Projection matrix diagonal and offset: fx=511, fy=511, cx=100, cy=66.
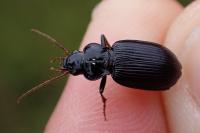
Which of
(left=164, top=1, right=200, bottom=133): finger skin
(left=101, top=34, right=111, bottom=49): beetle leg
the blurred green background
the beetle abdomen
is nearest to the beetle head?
(left=101, top=34, right=111, bottom=49): beetle leg

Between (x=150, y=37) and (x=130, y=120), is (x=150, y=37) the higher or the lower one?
the higher one

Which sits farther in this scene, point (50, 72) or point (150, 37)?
point (50, 72)

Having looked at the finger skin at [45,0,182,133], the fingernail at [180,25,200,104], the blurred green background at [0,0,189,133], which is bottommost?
the blurred green background at [0,0,189,133]

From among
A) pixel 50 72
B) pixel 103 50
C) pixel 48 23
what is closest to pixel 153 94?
pixel 103 50

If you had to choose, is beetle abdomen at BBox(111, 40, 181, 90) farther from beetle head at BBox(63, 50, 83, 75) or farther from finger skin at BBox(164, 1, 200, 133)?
beetle head at BBox(63, 50, 83, 75)

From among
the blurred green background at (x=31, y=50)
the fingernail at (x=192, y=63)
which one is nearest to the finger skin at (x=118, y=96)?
the fingernail at (x=192, y=63)

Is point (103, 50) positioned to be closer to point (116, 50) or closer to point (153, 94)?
point (116, 50)
